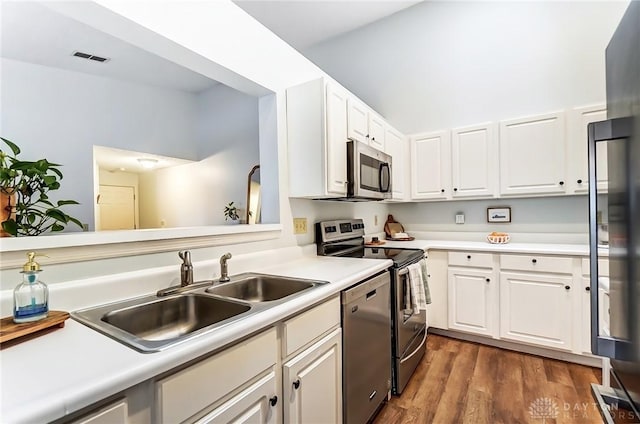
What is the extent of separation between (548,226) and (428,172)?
1256 mm

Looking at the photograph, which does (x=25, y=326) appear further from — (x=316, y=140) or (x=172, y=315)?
(x=316, y=140)

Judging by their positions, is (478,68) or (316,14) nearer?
(478,68)

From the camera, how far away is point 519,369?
232 cm

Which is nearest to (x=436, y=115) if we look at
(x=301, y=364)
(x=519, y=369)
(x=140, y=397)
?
(x=519, y=369)

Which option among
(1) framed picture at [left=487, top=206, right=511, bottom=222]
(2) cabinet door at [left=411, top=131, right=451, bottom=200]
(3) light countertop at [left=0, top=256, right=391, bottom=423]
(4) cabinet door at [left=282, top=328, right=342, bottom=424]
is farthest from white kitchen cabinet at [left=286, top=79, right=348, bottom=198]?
(1) framed picture at [left=487, top=206, right=511, bottom=222]

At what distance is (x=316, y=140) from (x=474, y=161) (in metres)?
1.97

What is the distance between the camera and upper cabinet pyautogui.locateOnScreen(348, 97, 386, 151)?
2262 mm

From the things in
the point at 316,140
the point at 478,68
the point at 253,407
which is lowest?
the point at 253,407

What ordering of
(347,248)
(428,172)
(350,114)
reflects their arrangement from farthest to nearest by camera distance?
1. (428,172)
2. (347,248)
3. (350,114)

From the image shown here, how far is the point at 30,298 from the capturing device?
0.84m

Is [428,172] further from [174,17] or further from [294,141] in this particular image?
[174,17]

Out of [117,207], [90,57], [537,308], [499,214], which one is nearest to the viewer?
[537,308]

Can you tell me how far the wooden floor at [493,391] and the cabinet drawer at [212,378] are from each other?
48.3 inches

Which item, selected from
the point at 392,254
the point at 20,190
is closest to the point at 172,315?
the point at 20,190
